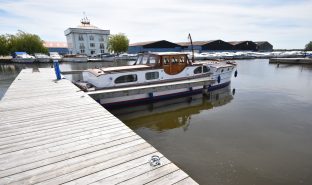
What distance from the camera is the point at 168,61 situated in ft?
46.4

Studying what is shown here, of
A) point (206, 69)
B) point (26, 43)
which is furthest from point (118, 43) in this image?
point (206, 69)

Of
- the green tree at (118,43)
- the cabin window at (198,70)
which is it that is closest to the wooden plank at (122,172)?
the cabin window at (198,70)

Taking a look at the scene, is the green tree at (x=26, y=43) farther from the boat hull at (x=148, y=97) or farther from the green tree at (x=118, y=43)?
Answer: the boat hull at (x=148, y=97)

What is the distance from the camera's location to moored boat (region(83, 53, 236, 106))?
1234 centimetres

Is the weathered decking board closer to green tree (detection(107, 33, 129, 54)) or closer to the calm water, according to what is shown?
the calm water

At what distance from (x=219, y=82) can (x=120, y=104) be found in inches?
377

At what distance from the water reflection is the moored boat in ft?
1.73

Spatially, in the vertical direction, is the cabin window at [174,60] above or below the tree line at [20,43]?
below

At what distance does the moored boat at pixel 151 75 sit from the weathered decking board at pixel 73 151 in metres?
4.89

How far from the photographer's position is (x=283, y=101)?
1435cm

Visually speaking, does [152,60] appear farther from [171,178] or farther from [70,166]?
[171,178]

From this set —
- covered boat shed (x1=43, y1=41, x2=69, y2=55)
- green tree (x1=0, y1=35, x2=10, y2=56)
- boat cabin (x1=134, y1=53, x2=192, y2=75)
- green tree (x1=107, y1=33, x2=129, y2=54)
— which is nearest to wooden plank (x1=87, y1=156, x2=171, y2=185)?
boat cabin (x1=134, y1=53, x2=192, y2=75)

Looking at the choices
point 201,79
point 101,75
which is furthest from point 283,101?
point 101,75

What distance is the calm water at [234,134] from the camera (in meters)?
6.52
